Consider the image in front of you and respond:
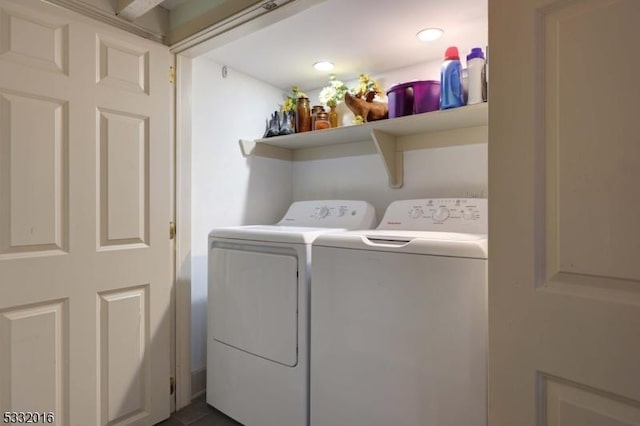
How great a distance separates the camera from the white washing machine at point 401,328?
1.13 m

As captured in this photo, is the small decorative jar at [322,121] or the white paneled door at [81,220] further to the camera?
the small decorative jar at [322,121]

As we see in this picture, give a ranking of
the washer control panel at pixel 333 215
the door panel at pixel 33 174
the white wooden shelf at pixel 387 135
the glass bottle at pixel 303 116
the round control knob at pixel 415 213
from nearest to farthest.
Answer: the door panel at pixel 33 174 < the white wooden shelf at pixel 387 135 < the round control knob at pixel 415 213 < the washer control panel at pixel 333 215 < the glass bottle at pixel 303 116

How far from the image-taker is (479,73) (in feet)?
5.05

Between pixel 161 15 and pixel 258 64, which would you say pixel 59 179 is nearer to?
pixel 161 15

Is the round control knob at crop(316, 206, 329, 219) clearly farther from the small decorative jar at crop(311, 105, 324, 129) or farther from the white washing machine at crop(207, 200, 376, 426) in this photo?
the small decorative jar at crop(311, 105, 324, 129)

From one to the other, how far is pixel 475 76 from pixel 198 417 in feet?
7.30

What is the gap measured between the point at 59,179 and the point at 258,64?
1.32 meters

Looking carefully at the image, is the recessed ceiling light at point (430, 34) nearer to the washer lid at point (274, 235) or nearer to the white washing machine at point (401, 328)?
the white washing machine at point (401, 328)

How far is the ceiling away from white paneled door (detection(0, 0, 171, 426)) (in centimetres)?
57

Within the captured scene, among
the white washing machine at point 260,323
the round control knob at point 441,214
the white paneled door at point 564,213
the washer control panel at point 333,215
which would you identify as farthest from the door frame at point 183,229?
the white paneled door at point 564,213

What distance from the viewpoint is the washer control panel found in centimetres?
206

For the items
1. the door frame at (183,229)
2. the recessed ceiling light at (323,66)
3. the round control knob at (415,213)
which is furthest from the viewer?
the recessed ceiling light at (323,66)

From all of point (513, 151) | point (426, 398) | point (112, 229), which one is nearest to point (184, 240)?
point (112, 229)

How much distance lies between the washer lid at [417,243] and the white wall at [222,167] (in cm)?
94
